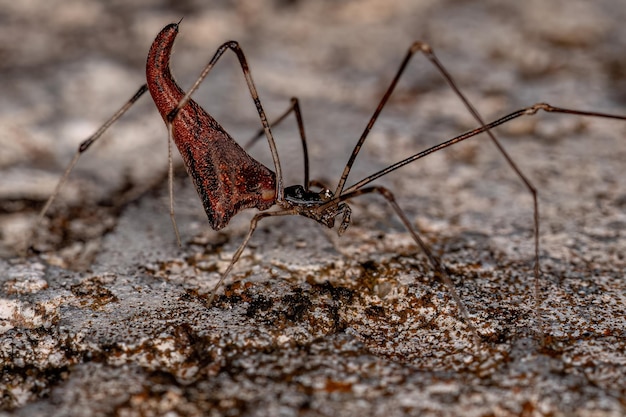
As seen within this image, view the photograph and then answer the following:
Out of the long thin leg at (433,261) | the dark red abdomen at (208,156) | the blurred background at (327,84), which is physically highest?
the blurred background at (327,84)

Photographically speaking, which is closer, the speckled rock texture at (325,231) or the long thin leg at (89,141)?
the speckled rock texture at (325,231)

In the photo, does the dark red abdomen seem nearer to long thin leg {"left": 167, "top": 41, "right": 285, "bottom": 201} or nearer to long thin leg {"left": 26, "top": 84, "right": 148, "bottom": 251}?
long thin leg {"left": 167, "top": 41, "right": 285, "bottom": 201}

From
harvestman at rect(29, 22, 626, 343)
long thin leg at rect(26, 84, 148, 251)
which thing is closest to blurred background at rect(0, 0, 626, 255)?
long thin leg at rect(26, 84, 148, 251)

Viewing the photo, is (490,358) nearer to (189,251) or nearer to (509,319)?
(509,319)

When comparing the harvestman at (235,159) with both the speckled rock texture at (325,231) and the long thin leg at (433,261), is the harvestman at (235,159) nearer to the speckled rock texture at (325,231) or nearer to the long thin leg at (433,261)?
the long thin leg at (433,261)

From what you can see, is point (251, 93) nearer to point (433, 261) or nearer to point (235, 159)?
point (235, 159)

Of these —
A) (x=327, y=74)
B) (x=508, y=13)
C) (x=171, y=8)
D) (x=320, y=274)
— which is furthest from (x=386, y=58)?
(x=320, y=274)

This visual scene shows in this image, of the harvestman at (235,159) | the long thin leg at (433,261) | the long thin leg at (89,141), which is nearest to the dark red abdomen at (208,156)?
the harvestman at (235,159)
